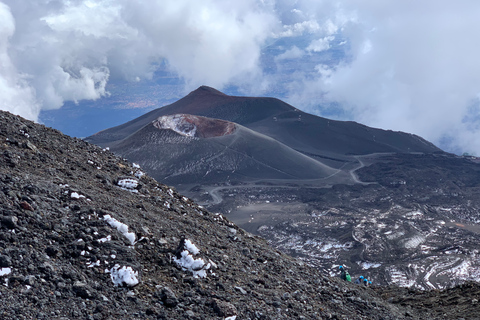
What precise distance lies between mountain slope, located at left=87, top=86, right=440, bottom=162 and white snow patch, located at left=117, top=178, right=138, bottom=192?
58325 millimetres

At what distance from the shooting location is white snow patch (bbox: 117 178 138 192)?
40.4ft

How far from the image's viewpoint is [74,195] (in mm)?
9148

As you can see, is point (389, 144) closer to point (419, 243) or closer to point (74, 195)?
point (419, 243)

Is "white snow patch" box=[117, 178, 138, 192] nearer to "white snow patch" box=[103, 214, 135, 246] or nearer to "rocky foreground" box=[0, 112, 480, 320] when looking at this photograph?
"rocky foreground" box=[0, 112, 480, 320]

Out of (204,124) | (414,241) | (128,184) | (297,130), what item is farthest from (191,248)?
(297,130)

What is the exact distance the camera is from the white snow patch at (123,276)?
7.08 m

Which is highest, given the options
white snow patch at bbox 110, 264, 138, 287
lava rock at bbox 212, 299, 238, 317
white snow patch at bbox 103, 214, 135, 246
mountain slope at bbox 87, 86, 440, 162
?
mountain slope at bbox 87, 86, 440, 162

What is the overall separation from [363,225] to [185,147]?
29623 mm

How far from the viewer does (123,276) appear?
282 inches

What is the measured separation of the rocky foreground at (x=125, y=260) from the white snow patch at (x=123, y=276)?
0.05ft

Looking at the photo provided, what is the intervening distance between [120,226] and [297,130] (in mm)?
72422

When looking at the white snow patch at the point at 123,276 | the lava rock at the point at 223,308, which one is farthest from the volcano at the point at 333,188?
the white snow patch at the point at 123,276

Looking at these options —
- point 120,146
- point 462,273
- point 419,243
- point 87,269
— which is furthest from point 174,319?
point 120,146

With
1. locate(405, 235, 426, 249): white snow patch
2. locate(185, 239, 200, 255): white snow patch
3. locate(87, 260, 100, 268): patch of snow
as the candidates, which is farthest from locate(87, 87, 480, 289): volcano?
locate(87, 260, 100, 268): patch of snow
